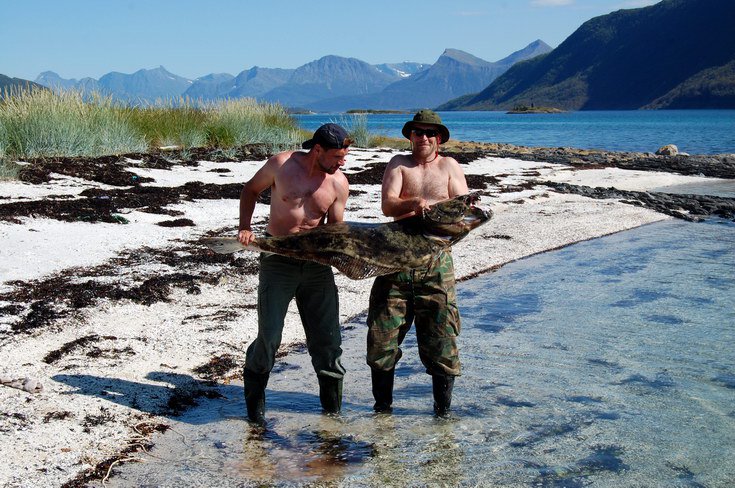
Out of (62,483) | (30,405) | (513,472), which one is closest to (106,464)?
(62,483)

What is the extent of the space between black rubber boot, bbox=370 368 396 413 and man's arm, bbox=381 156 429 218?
46.3 inches

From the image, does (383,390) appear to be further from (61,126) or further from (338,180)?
(61,126)

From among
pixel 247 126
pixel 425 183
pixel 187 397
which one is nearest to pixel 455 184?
pixel 425 183

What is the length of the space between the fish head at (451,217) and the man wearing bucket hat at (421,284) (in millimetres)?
84

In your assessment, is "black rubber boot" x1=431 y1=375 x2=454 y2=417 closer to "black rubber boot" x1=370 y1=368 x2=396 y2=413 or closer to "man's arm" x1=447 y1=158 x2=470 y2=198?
"black rubber boot" x1=370 y1=368 x2=396 y2=413

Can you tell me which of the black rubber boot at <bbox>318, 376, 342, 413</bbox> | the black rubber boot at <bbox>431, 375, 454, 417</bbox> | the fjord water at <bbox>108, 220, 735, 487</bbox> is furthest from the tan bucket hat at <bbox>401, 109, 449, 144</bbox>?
the fjord water at <bbox>108, 220, 735, 487</bbox>

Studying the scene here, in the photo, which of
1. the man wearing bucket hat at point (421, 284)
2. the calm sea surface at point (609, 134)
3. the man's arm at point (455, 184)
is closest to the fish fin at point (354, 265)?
the man wearing bucket hat at point (421, 284)

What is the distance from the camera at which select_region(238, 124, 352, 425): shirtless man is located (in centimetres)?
516

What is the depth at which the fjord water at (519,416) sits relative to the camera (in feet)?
16.4

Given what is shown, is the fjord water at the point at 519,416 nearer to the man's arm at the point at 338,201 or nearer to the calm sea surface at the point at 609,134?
the man's arm at the point at 338,201

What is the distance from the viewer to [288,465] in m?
5.00

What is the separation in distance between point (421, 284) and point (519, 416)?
1.53 metres

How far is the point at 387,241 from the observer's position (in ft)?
17.0

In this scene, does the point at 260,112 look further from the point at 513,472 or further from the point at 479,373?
the point at 513,472
